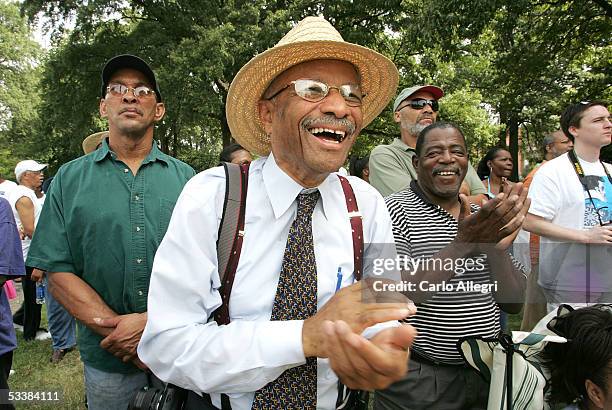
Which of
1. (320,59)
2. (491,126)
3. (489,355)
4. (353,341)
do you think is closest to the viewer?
(353,341)

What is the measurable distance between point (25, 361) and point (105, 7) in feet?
51.9

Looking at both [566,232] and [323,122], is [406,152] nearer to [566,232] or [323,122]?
[566,232]

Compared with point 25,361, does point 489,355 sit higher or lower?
higher

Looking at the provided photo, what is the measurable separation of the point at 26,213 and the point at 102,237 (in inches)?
181

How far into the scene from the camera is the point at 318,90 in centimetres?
179

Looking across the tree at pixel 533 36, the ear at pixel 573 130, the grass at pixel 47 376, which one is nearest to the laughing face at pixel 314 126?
the ear at pixel 573 130

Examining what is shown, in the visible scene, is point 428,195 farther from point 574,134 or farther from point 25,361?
point 25,361

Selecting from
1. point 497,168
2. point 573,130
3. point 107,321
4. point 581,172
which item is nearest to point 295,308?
point 107,321

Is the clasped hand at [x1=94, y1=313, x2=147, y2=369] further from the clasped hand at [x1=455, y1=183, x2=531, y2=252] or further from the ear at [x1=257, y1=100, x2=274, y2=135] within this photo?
the clasped hand at [x1=455, y1=183, x2=531, y2=252]

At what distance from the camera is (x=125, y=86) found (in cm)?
272

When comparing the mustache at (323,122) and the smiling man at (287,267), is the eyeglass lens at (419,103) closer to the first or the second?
the smiling man at (287,267)

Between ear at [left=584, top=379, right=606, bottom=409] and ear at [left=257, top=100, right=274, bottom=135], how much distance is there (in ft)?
5.93

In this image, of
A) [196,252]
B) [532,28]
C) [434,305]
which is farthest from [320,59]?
[532,28]

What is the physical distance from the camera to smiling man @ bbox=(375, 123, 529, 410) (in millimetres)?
2150
